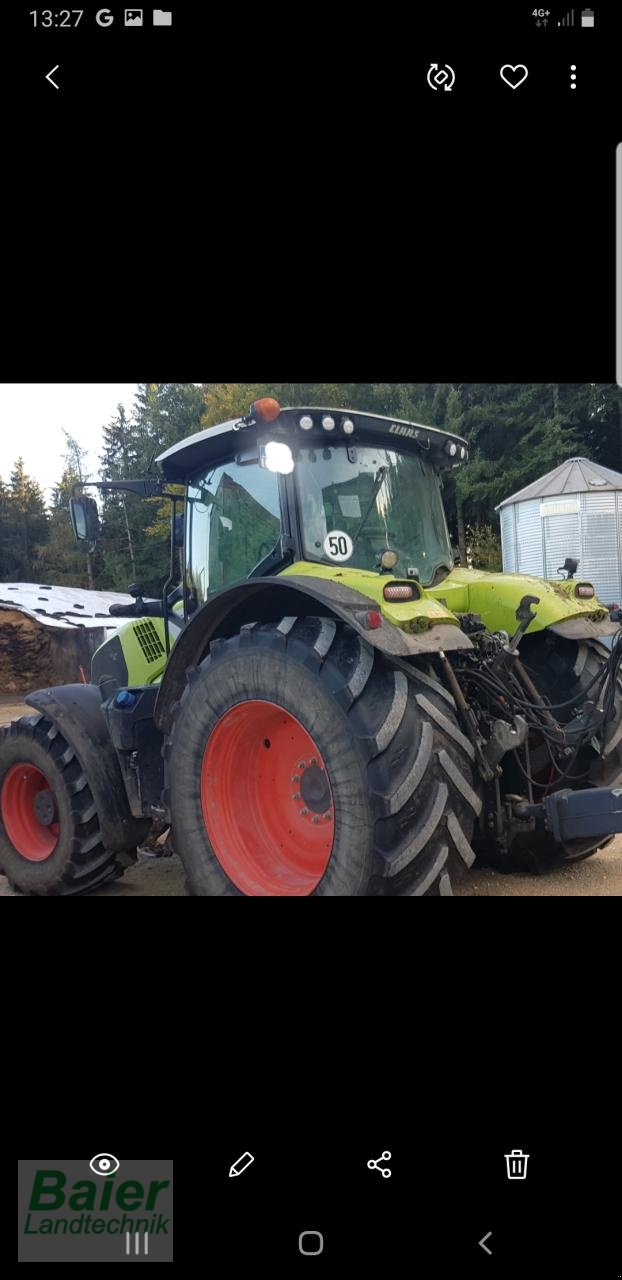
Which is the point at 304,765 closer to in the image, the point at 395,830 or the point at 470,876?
the point at 395,830

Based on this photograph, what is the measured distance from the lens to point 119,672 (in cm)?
570

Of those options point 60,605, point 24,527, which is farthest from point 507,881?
point 24,527

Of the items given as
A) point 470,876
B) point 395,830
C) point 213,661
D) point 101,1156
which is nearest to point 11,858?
point 213,661

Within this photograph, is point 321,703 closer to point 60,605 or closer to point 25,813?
point 25,813

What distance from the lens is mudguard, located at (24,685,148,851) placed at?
4.90 meters

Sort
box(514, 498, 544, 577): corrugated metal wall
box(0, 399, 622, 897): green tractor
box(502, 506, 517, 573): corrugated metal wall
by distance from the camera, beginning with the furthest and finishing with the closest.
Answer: box(502, 506, 517, 573): corrugated metal wall
box(514, 498, 544, 577): corrugated metal wall
box(0, 399, 622, 897): green tractor

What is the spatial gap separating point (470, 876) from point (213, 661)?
1945mm

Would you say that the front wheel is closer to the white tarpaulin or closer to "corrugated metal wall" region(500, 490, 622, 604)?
the white tarpaulin

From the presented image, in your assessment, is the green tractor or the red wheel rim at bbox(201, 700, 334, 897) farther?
the red wheel rim at bbox(201, 700, 334, 897)

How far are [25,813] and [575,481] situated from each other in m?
14.5

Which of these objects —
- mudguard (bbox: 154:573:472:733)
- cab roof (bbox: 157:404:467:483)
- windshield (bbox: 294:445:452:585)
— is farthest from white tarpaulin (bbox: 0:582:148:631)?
mudguard (bbox: 154:573:472:733)

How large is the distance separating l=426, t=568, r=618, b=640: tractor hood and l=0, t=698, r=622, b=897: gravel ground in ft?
4.24

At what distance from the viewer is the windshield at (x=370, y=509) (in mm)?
4328

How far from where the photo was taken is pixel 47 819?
5.27m
